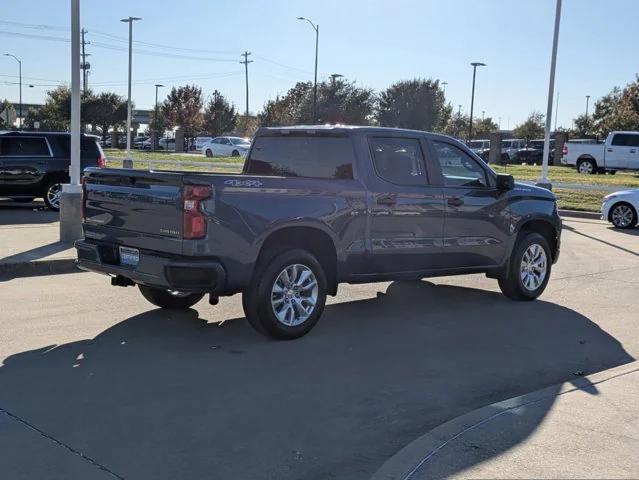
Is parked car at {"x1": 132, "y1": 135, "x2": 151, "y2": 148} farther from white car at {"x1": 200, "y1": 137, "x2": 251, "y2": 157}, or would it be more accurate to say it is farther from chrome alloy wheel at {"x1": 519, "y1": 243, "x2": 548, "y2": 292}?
chrome alloy wheel at {"x1": 519, "y1": 243, "x2": 548, "y2": 292}

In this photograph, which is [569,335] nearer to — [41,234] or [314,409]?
[314,409]

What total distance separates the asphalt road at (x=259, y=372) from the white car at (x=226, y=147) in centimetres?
3855

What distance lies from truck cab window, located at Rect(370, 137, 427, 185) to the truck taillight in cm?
204

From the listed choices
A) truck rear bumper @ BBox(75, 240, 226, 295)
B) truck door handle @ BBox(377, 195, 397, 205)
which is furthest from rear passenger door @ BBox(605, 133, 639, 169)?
truck rear bumper @ BBox(75, 240, 226, 295)

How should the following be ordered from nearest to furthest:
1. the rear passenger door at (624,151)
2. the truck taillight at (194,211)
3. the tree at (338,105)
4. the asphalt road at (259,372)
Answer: the asphalt road at (259,372) → the truck taillight at (194,211) → the rear passenger door at (624,151) → the tree at (338,105)

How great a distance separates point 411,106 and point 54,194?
184 feet

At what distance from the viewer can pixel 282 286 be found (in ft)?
20.9

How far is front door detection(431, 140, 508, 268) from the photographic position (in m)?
7.66

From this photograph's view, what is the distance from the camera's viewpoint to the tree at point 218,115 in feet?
267

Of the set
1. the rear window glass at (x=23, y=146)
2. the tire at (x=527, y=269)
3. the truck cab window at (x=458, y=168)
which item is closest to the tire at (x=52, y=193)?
the rear window glass at (x=23, y=146)

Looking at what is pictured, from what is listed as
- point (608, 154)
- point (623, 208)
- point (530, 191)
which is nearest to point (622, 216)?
point (623, 208)

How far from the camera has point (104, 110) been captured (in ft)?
240

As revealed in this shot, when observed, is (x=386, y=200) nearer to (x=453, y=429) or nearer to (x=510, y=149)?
(x=453, y=429)

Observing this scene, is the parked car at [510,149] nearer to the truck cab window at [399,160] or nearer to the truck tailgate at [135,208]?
the truck cab window at [399,160]
